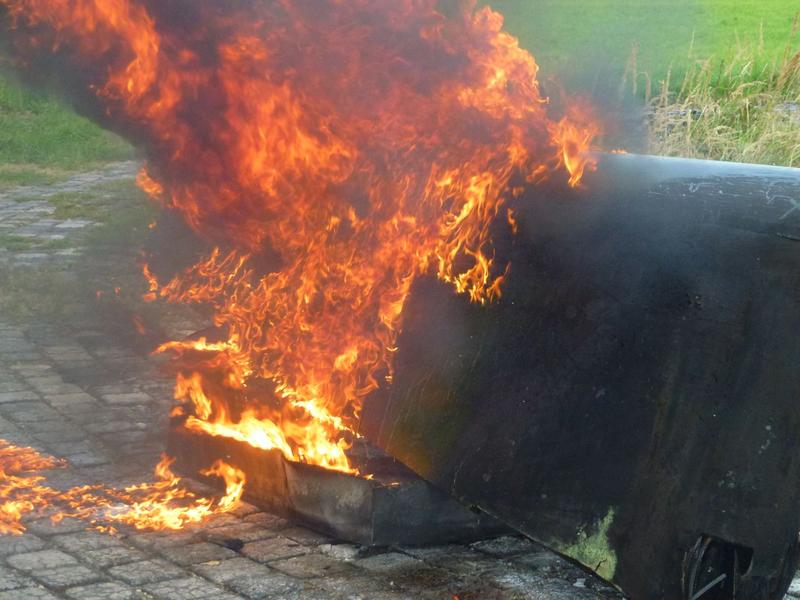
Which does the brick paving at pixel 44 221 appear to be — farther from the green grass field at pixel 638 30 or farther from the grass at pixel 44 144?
the green grass field at pixel 638 30

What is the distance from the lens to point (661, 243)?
4.09 m

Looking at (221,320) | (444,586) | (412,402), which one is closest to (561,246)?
(412,402)

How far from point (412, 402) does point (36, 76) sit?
254 cm

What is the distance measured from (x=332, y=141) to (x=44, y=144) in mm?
11744

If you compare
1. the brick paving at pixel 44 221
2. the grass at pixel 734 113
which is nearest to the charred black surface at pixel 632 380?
the grass at pixel 734 113

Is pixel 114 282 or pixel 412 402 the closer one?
pixel 412 402

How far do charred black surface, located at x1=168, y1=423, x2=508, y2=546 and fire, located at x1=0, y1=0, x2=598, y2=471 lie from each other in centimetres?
10

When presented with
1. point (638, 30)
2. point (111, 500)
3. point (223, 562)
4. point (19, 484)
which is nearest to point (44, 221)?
point (19, 484)

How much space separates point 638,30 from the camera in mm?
16516

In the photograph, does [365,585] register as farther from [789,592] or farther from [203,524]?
[789,592]

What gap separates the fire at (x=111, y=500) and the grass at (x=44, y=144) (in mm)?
8547

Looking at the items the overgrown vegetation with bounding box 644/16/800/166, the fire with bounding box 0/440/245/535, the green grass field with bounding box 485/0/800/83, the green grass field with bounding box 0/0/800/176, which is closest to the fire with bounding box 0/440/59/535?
the fire with bounding box 0/440/245/535

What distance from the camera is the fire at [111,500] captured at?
472 cm

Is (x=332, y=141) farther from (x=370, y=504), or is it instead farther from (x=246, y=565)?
(x=246, y=565)
